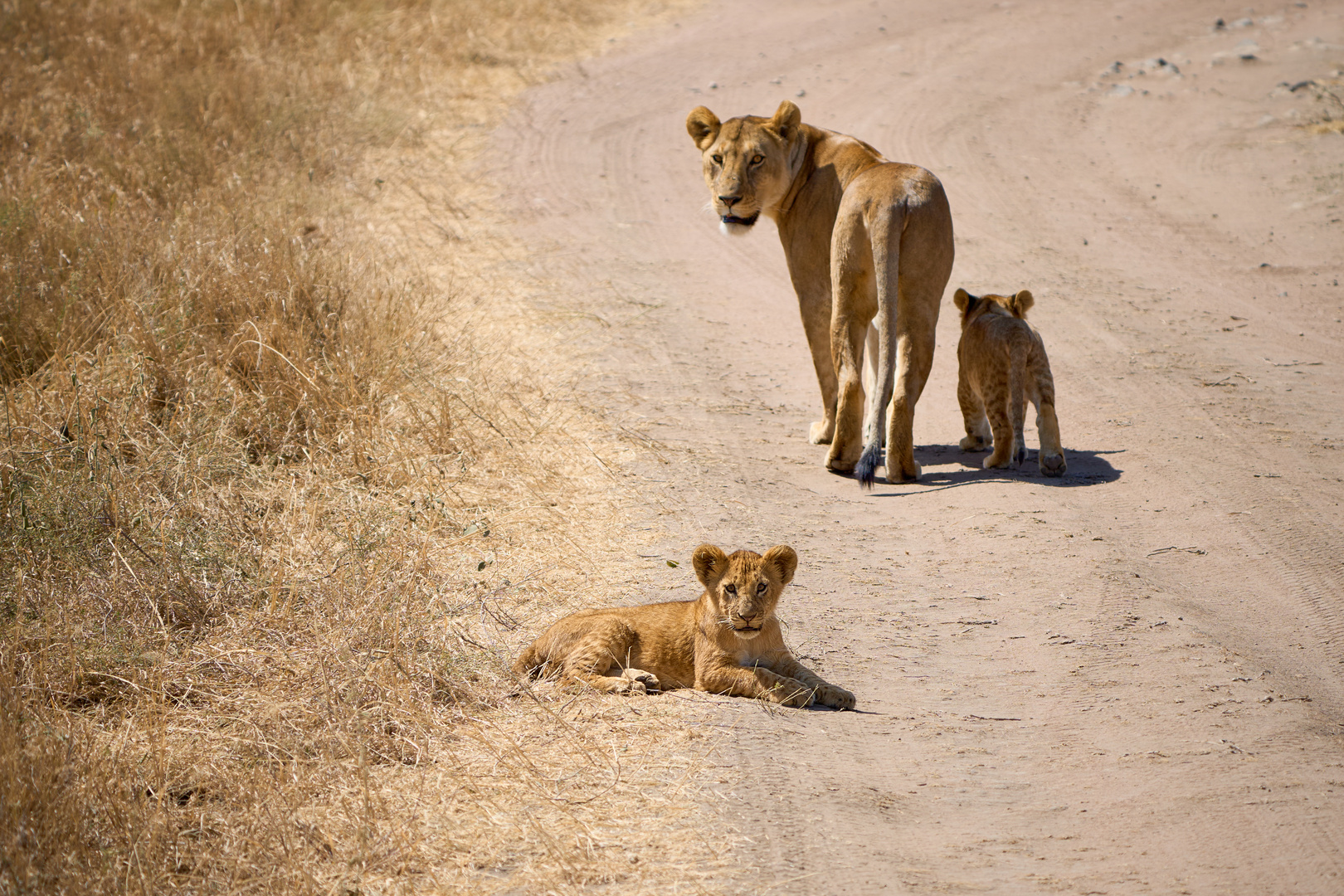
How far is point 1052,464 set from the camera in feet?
21.7

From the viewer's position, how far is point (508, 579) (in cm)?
544

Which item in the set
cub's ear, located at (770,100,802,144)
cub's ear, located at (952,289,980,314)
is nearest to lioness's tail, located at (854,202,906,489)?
cub's ear, located at (952,289,980,314)

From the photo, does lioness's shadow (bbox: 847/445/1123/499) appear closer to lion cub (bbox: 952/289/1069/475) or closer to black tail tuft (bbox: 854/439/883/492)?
lion cub (bbox: 952/289/1069/475)

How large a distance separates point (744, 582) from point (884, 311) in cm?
249

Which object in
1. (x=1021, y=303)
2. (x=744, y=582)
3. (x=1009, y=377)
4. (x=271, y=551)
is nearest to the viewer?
(x=744, y=582)

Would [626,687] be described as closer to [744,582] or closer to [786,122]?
[744,582]

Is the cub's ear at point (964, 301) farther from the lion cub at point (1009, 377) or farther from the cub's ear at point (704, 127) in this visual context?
the cub's ear at point (704, 127)

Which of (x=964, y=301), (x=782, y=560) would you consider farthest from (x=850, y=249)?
(x=782, y=560)

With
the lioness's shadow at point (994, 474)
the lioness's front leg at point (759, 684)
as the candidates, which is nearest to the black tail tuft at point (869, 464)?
the lioness's shadow at point (994, 474)

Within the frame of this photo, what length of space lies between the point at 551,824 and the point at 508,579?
1.92 meters

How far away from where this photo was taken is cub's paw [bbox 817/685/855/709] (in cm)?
441

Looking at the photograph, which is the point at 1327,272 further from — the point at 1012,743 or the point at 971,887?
the point at 971,887

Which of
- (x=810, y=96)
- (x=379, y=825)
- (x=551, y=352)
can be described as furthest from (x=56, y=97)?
→ (x=379, y=825)

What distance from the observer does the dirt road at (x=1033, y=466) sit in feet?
12.3
